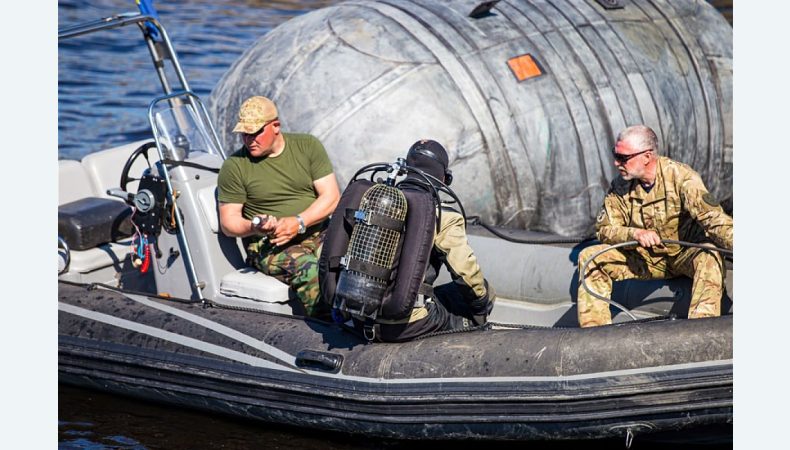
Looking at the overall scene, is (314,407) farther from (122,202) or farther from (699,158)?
(699,158)

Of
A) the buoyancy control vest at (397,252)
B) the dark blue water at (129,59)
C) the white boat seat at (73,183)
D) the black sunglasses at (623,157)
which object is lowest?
the dark blue water at (129,59)

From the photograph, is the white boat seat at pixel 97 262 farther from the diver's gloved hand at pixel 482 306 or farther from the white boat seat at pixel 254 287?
the diver's gloved hand at pixel 482 306

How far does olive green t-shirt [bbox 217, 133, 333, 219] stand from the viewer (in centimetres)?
623

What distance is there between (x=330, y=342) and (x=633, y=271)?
1642 mm

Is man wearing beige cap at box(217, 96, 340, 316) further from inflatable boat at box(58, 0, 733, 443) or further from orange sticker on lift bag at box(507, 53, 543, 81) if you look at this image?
orange sticker on lift bag at box(507, 53, 543, 81)

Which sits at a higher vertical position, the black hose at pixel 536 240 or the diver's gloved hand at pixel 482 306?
the black hose at pixel 536 240

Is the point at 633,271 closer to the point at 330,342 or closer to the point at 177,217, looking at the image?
the point at 330,342

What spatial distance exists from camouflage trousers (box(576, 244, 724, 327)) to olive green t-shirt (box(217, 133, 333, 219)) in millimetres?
1539

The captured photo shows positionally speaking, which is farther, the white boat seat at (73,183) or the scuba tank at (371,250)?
the white boat seat at (73,183)

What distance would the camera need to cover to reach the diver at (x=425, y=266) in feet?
17.7

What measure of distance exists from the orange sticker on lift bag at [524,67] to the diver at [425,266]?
2.50 metres

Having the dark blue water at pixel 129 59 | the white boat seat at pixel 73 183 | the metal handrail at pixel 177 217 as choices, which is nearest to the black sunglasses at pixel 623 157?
the metal handrail at pixel 177 217

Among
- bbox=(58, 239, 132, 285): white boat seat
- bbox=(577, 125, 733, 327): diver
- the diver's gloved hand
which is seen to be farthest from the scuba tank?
bbox=(58, 239, 132, 285): white boat seat

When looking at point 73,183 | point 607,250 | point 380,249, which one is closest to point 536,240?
point 607,250
